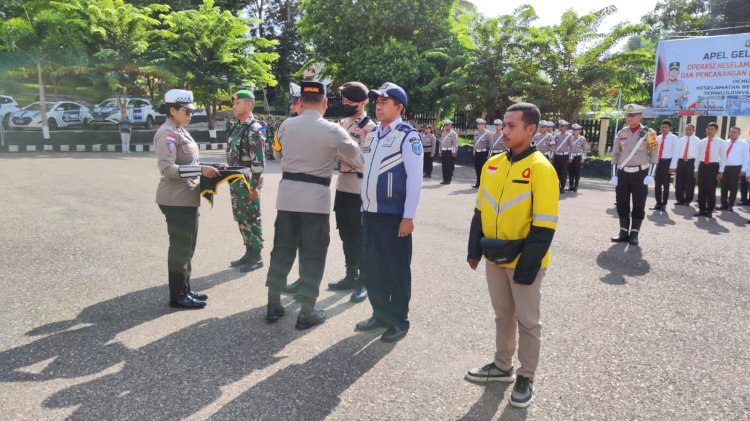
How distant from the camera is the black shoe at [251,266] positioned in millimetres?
5699

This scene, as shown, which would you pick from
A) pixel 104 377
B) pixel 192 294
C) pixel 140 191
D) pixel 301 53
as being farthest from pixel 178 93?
pixel 301 53

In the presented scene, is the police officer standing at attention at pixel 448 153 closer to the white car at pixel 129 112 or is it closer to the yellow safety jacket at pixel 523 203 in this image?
the yellow safety jacket at pixel 523 203

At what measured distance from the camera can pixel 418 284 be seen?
531 centimetres

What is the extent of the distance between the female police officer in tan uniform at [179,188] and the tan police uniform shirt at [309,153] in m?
0.81

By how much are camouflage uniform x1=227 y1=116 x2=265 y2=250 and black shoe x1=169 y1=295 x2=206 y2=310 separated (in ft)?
4.36

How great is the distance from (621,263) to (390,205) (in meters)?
3.72

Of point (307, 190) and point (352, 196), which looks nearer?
point (307, 190)

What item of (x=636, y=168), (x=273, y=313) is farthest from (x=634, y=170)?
(x=273, y=313)

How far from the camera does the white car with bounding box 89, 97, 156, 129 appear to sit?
87.5 feet

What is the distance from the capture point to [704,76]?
17.0 metres

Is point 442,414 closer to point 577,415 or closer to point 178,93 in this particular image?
point 577,415

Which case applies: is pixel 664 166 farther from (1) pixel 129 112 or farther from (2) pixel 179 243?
(1) pixel 129 112

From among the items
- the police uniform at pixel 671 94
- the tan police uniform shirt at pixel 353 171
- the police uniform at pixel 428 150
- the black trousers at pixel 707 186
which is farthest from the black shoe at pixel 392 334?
the police uniform at pixel 671 94

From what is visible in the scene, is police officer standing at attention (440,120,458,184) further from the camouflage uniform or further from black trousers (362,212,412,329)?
black trousers (362,212,412,329)
